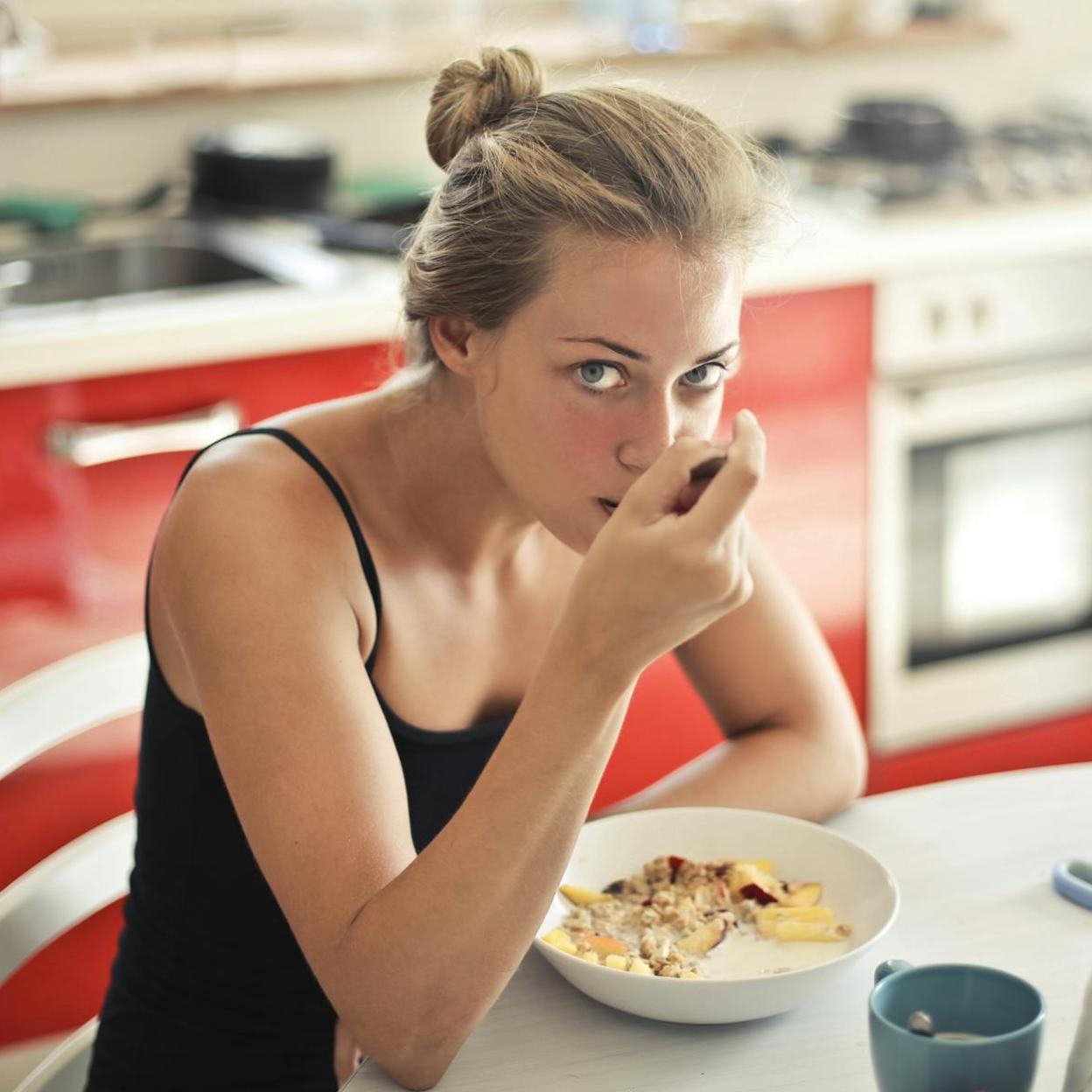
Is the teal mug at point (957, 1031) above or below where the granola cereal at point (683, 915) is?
above

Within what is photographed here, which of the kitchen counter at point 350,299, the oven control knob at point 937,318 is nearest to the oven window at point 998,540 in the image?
the oven control knob at point 937,318

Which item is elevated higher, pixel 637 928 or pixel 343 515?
pixel 343 515

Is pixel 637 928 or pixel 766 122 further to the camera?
pixel 766 122

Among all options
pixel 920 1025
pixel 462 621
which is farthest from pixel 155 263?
pixel 920 1025

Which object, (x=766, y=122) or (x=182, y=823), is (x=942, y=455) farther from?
(x=182, y=823)

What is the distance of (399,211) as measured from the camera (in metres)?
2.30

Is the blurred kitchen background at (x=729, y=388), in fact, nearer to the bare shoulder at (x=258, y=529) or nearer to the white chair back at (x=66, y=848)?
the white chair back at (x=66, y=848)

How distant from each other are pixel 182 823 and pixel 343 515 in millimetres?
267

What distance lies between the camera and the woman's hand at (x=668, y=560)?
0.85 meters

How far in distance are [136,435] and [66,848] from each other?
2.29 ft

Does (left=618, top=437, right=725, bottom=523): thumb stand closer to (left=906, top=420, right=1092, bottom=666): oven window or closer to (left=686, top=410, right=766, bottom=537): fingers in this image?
(left=686, top=410, right=766, bottom=537): fingers

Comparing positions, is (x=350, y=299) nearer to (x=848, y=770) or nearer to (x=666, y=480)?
(x=848, y=770)

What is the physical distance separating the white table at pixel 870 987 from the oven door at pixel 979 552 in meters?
1.18

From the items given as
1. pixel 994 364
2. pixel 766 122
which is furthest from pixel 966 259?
pixel 766 122
